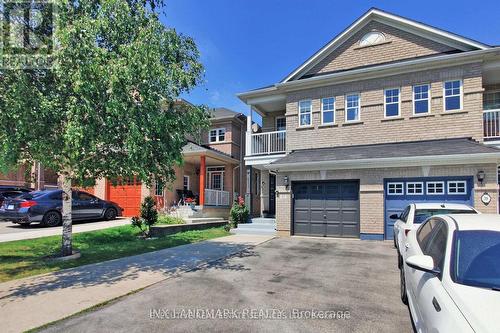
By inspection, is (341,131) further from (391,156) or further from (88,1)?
(88,1)

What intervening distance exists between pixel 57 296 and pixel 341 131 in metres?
12.7

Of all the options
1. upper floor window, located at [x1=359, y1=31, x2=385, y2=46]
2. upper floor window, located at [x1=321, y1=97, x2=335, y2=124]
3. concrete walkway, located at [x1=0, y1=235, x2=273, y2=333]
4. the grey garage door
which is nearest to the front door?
the grey garage door

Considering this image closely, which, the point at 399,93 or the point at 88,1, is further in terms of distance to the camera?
the point at 399,93

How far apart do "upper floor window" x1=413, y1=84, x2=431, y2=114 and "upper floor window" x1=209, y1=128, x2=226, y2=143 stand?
12.0m

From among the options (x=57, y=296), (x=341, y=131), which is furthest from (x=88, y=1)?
(x=341, y=131)

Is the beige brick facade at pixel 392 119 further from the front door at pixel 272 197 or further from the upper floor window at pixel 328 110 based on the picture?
the front door at pixel 272 197

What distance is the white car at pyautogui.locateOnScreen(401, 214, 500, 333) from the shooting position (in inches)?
97.2

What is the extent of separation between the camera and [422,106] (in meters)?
13.8

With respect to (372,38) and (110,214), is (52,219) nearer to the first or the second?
(110,214)

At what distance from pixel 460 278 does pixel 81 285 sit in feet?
20.6

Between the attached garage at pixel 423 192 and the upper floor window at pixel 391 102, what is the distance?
3084 mm

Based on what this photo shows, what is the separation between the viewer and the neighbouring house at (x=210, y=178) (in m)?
19.4

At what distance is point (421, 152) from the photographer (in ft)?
40.3

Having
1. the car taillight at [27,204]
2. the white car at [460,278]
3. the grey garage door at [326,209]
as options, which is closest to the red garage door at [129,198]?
the car taillight at [27,204]
